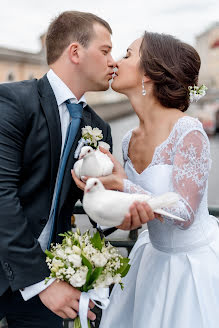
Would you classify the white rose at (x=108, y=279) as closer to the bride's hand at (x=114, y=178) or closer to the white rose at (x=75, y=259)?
the white rose at (x=75, y=259)

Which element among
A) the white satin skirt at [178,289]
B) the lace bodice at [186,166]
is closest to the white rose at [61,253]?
the lace bodice at [186,166]

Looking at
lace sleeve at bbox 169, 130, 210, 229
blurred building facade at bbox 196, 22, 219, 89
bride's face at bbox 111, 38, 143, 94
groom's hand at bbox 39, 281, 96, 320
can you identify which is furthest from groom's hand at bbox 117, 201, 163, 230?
blurred building facade at bbox 196, 22, 219, 89

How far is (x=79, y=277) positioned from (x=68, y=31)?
1.43 meters

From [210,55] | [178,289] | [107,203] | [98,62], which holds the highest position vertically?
[210,55]

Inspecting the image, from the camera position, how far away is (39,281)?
2264 millimetres

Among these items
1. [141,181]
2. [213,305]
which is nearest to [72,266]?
[141,181]

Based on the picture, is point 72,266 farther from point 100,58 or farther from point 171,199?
point 100,58

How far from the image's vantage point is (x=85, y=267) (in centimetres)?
210

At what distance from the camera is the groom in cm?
221

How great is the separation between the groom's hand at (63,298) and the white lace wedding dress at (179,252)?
590 millimetres

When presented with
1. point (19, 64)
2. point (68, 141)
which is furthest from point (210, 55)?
point (68, 141)

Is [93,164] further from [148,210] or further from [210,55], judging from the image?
[210,55]

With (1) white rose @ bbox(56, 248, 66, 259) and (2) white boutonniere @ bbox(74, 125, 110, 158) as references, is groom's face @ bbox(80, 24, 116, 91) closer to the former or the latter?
(2) white boutonniere @ bbox(74, 125, 110, 158)

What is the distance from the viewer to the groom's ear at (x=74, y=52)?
8.31 ft
